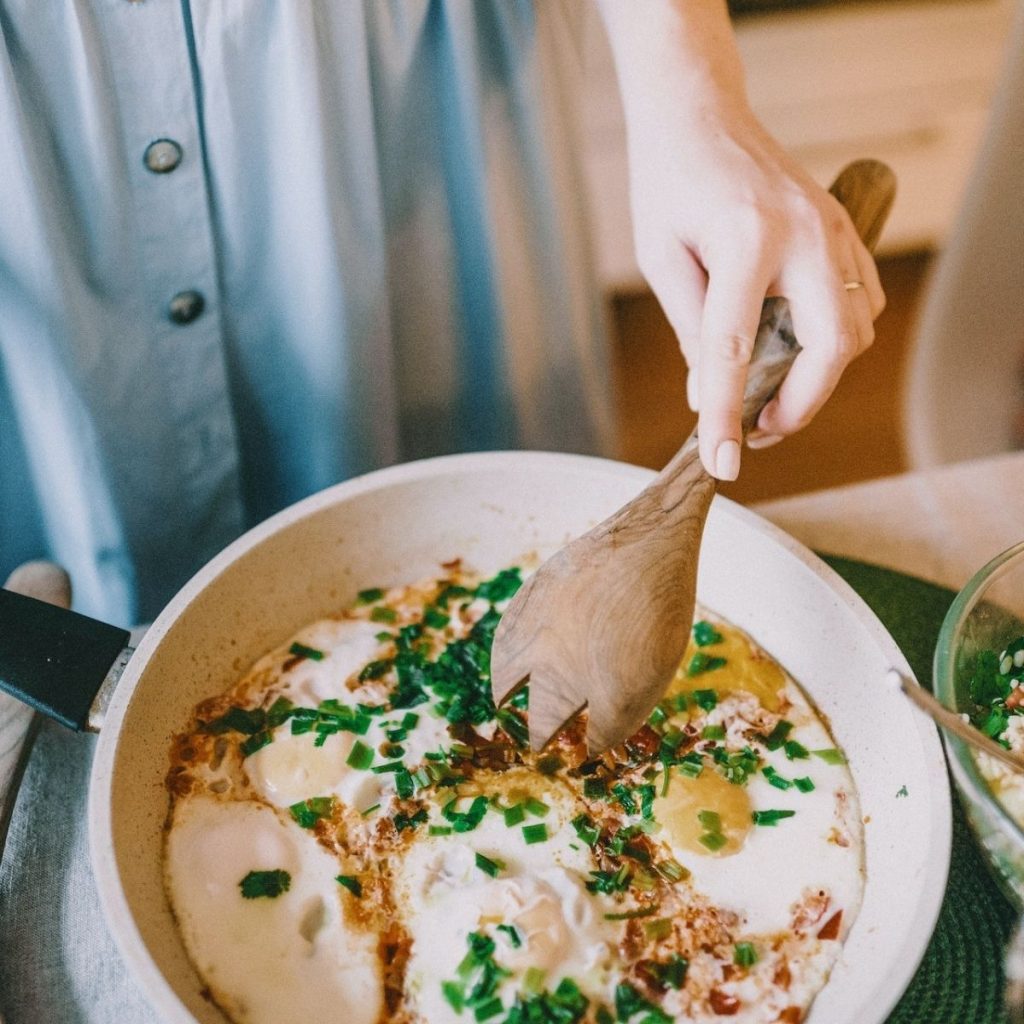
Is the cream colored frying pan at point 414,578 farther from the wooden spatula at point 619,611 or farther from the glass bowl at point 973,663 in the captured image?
the wooden spatula at point 619,611

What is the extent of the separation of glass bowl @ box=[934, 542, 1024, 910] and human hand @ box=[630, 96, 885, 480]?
22 cm

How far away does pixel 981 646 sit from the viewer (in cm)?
94

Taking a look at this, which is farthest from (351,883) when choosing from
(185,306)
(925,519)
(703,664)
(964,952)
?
(925,519)

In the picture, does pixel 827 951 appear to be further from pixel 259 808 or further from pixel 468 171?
pixel 468 171

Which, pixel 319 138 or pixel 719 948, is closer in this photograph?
pixel 719 948

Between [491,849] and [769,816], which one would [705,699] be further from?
[491,849]

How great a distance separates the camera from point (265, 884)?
93 cm

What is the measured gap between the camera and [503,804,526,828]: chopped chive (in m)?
0.97

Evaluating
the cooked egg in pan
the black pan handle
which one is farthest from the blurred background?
the black pan handle

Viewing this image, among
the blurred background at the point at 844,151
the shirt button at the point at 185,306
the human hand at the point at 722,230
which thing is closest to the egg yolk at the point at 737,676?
the human hand at the point at 722,230

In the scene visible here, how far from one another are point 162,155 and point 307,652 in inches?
21.4

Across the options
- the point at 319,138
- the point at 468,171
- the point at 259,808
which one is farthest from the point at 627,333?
the point at 259,808

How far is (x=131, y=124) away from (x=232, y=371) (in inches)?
13.0

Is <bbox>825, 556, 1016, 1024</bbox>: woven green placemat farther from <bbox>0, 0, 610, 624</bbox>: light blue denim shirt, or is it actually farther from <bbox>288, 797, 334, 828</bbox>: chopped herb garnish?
<bbox>0, 0, 610, 624</bbox>: light blue denim shirt
